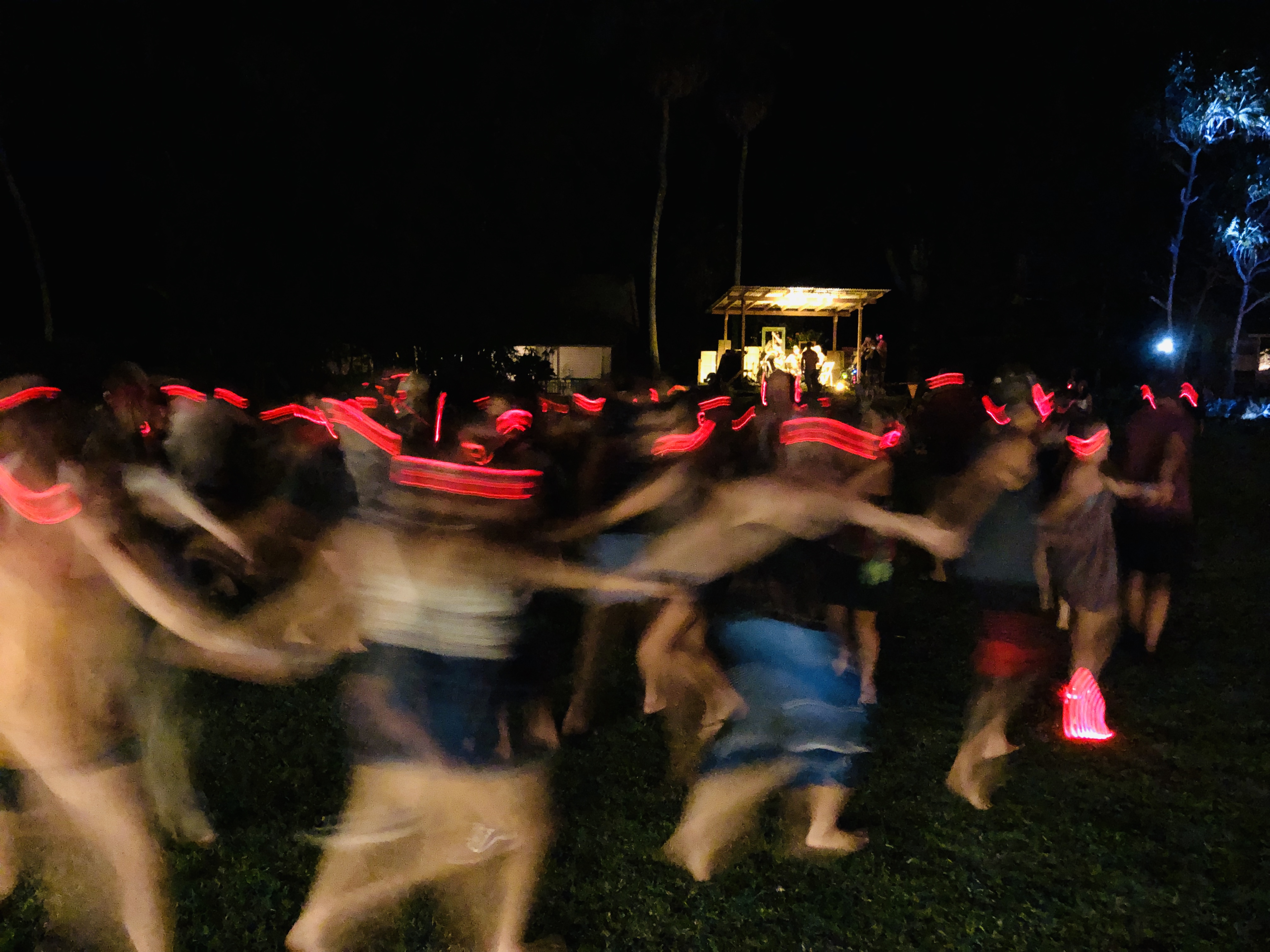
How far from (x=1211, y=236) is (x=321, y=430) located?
32438 millimetres

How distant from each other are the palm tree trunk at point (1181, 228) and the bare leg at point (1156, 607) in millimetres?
25929

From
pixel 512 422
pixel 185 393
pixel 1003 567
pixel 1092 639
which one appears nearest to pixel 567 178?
pixel 185 393

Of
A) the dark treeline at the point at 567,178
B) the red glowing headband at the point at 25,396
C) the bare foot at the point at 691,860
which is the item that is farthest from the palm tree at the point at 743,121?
the red glowing headband at the point at 25,396

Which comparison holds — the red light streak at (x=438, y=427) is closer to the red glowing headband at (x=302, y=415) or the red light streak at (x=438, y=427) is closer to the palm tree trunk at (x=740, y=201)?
the red glowing headband at (x=302, y=415)

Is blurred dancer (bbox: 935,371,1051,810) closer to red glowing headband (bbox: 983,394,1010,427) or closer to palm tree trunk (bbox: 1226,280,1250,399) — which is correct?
red glowing headband (bbox: 983,394,1010,427)

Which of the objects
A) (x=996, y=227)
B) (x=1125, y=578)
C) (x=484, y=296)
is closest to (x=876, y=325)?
(x=996, y=227)

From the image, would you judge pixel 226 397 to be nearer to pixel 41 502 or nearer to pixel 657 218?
pixel 41 502

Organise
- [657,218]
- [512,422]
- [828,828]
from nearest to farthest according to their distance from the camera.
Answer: [828,828] < [512,422] < [657,218]

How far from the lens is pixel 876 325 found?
1366 inches

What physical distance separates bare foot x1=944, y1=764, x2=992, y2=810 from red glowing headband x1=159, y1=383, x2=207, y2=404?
498 centimetres

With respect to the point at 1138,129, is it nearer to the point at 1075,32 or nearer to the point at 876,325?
the point at 1075,32

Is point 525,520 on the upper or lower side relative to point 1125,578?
upper

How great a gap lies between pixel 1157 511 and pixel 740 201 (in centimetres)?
2787

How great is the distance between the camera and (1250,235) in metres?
28.2
